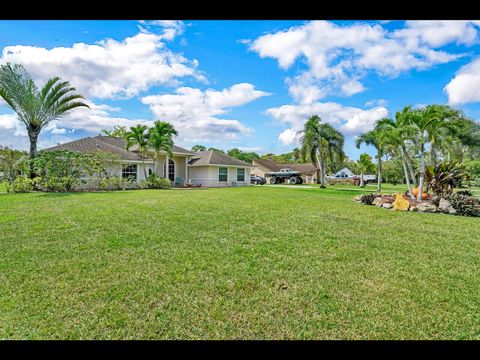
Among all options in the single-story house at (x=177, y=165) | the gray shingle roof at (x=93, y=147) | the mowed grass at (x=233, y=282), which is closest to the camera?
the mowed grass at (x=233, y=282)

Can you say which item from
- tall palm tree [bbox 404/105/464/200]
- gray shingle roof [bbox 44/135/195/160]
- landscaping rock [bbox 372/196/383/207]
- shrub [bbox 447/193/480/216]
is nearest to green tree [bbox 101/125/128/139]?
gray shingle roof [bbox 44/135/195/160]

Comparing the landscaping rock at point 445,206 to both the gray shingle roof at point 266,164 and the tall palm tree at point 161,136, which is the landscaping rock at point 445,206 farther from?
the gray shingle roof at point 266,164

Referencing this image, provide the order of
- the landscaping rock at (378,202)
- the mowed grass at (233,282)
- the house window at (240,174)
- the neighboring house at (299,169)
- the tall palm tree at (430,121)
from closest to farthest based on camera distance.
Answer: the mowed grass at (233,282) < the tall palm tree at (430,121) < the landscaping rock at (378,202) < the house window at (240,174) < the neighboring house at (299,169)

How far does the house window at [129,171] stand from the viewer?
2178 centimetres

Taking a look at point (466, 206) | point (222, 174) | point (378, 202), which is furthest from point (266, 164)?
point (466, 206)

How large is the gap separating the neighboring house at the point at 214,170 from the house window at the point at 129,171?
20.4ft

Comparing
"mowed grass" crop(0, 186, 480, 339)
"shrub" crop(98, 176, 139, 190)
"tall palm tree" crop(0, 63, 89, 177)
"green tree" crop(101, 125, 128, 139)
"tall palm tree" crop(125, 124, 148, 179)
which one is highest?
"green tree" crop(101, 125, 128, 139)

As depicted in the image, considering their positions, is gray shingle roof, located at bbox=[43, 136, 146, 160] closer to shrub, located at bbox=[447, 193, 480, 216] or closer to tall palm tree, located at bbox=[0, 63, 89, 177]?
tall palm tree, located at bbox=[0, 63, 89, 177]

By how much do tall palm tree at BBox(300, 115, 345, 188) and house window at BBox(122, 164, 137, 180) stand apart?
15.3 meters

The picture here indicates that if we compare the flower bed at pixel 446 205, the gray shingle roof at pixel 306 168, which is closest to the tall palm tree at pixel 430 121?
the flower bed at pixel 446 205

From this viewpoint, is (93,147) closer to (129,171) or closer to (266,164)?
(129,171)

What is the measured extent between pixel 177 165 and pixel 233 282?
24743 millimetres

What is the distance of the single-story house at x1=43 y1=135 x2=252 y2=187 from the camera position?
22141 millimetres

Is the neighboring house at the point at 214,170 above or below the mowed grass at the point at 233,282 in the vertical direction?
above
